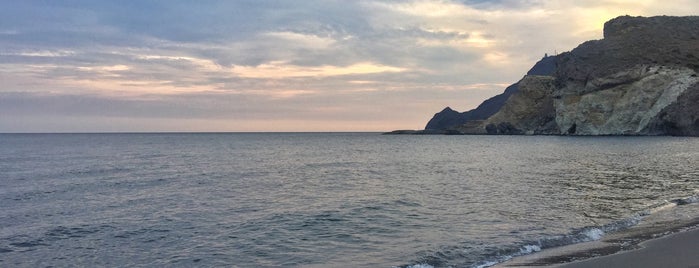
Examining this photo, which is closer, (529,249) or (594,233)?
(529,249)

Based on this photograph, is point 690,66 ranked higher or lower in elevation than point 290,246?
higher

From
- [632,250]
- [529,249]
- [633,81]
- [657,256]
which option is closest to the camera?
[657,256]

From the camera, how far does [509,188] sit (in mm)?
28391

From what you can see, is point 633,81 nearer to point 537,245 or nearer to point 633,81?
point 633,81

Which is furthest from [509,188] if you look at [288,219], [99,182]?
[99,182]

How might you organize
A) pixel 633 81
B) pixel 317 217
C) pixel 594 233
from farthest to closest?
pixel 633 81, pixel 317 217, pixel 594 233

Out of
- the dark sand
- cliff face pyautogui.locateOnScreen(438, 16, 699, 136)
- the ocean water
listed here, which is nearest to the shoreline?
the dark sand

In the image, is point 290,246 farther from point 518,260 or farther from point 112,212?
point 112,212

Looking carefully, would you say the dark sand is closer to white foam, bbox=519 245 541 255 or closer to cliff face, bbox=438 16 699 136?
white foam, bbox=519 245 541 255

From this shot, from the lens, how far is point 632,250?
12938mm

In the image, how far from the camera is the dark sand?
11383mm

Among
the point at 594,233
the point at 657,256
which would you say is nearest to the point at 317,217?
the point at 594,233

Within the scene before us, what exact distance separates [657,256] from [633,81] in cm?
11987

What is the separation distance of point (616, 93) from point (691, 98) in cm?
1771
